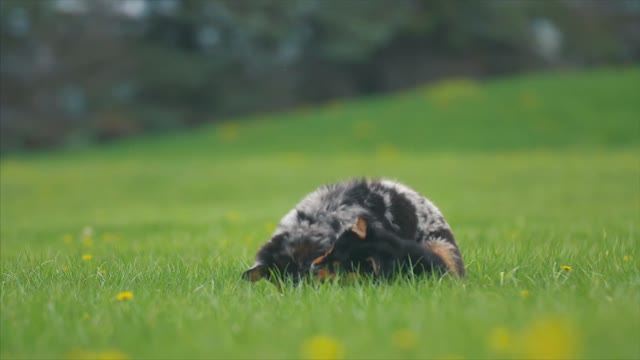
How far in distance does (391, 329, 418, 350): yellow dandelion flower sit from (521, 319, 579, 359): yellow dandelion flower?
45 centimetres

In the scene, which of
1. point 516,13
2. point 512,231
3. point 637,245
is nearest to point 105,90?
point 516,13

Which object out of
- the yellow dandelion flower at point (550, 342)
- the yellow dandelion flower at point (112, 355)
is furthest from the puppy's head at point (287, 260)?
the yellow dandelion flower at point (550, 342)

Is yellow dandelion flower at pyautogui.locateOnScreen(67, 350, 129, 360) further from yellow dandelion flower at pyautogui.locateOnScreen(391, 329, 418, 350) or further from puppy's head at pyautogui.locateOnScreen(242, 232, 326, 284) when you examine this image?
puppy's head at pyautogui.locateOnScreen(242, 232, 326, 284)

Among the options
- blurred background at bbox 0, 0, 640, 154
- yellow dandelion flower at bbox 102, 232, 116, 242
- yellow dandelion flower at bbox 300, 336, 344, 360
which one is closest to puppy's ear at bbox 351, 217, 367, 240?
yellow dandelion flower at bbox 300, 336, 344, 360

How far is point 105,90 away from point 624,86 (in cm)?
1959

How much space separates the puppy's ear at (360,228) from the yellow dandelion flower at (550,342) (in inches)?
56.8

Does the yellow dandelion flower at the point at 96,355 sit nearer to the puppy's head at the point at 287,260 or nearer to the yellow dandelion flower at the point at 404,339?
the yellow dandelion flower at the point at 404,339

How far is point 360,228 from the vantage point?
177 inches

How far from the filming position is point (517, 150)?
21578 mm

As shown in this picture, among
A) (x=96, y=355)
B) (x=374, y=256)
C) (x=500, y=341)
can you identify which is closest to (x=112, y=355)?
(x=96, y=355)

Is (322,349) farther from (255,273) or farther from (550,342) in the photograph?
(255,273)

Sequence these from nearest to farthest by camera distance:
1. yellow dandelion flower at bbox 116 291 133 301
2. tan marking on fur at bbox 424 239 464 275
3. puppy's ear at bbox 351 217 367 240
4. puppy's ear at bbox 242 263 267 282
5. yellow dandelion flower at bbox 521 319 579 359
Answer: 1. yellow dandelion flower at bbox 521 319 579 359
2. yellow dandelion flower at bbox 116 291 133 301
3. puppy's ear at bbox 351 217 367 240
4. puppy's ear at bbox 242 263 267 282
5. tan marking on fur at bbox 424 239 464 275

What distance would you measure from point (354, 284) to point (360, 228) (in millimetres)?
335

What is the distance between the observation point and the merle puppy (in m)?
4.79
